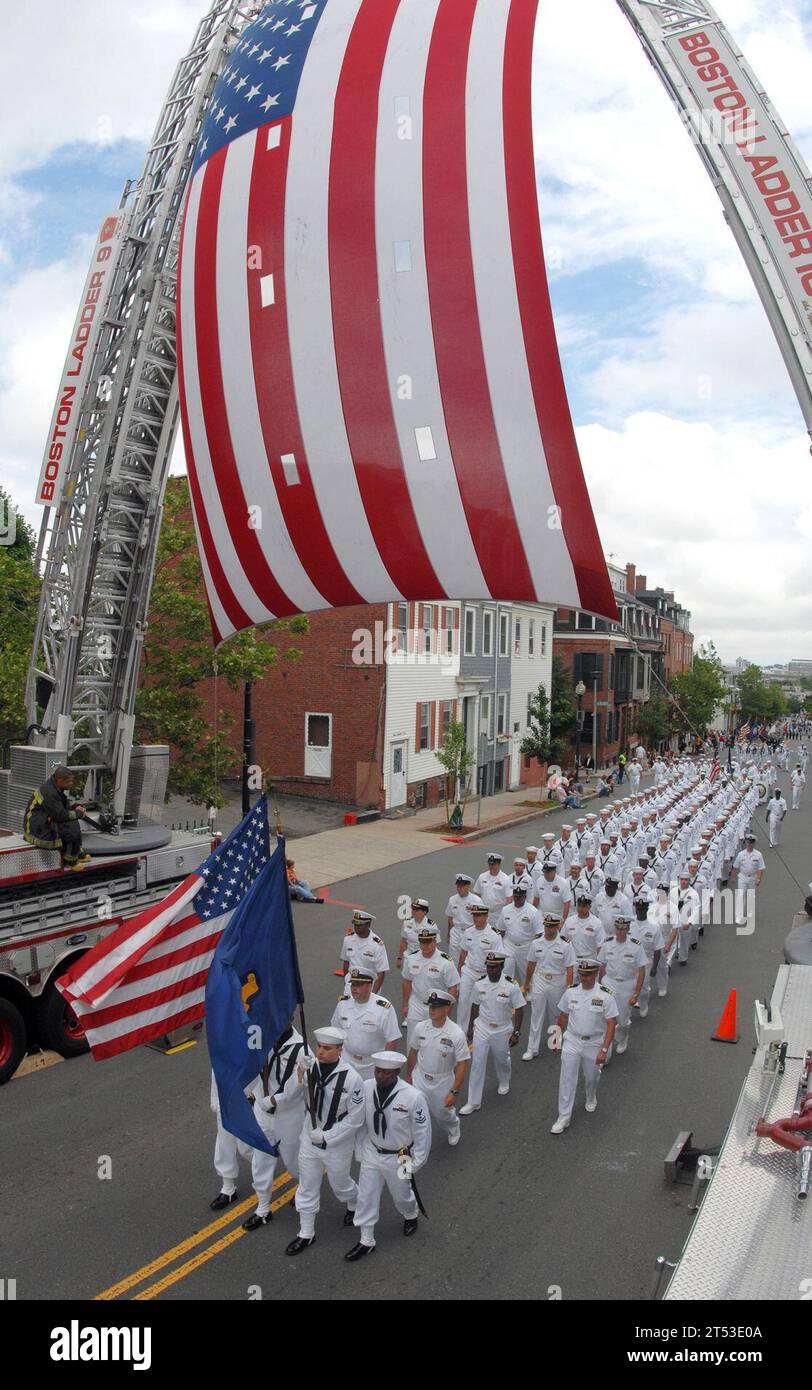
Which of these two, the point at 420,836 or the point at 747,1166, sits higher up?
the point at 747,1166

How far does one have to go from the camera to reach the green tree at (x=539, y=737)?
35.1m

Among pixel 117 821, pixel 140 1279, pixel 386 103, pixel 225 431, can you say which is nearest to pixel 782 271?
pixel 386 103

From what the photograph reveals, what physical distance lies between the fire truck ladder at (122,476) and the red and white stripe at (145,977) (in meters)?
3.65

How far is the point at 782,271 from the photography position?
13.6ft

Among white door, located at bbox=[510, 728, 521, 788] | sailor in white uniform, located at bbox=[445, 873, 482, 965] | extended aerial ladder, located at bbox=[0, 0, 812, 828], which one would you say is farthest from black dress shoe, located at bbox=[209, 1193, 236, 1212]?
white door, located at bbox=[510, 728, 521, 788]

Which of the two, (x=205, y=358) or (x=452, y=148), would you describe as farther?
(x=205, y=358)

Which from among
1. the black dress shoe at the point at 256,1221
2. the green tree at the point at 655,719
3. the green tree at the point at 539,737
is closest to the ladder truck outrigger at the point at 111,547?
the black dress shoe at the point at 256,1221

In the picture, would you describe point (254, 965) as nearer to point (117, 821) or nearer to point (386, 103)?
point (117, 821)

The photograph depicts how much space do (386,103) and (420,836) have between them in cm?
1921

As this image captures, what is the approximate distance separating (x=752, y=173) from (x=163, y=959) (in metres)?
6.33

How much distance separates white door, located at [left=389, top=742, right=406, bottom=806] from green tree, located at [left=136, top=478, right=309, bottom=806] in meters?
10.4

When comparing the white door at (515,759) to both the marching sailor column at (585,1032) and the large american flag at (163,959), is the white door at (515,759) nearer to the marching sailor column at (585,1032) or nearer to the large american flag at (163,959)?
the marching sailor column at (585,1032)

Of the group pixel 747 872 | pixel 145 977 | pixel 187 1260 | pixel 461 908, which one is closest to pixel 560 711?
pixel 747 872

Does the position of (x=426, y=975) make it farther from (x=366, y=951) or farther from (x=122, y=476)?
(x=122, y=476)
